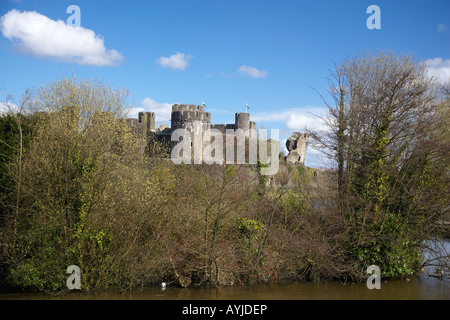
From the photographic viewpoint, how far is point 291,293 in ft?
39.9

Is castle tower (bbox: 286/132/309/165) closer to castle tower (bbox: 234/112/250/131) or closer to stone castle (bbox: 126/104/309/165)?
stone castle (bbox: 126/104/309/165)

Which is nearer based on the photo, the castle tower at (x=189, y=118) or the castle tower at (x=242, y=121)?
the castle tower at (x=189, y=118)

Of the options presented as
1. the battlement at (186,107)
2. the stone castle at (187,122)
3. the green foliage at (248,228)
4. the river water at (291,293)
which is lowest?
the river water at (291,293)

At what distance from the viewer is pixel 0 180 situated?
12445mm

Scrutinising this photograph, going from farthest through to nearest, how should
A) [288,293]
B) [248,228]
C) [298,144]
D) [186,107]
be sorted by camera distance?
[298,144], [186,107], [248,228], [288,293]

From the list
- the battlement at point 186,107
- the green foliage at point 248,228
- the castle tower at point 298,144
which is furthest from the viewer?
the castle tower at point 298,144

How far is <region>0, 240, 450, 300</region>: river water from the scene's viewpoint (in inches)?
448

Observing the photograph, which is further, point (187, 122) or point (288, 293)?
point (187, 122)

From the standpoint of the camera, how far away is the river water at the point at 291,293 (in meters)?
11.4

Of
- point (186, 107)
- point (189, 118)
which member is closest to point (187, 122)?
point (189, 118)

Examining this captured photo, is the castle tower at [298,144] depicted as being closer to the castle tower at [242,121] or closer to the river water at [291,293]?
the castle tower at [242,121]

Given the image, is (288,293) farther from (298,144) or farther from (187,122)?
(298,144)

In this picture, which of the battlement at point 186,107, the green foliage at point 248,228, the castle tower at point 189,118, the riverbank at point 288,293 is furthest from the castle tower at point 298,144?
the green foliage at point 248,228
